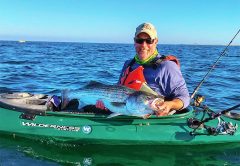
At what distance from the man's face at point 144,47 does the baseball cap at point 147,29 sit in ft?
0.18

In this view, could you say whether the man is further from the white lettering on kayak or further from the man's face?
the white lettering on kayak

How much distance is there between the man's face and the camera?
682 centimetres

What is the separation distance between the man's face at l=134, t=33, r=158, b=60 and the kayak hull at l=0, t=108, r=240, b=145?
1.15m

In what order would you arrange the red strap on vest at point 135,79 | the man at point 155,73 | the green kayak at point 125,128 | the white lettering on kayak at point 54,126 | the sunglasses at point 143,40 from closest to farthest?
the man at point 155,73
the sunglasses at point 143,40
the red strap on vest at point 135,79
the green kayak at point 125,128
the white lettering on kayak at point 54,126

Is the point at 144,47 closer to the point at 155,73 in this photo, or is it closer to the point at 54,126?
the point at 155,73

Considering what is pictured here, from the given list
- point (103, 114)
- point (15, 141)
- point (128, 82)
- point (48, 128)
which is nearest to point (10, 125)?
point (15, 141)

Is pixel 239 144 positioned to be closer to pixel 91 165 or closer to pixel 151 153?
pixel 151 153

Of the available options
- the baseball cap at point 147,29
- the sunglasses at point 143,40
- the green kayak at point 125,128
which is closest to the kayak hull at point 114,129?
the green kayak at point 125,128

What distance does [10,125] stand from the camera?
7.84m

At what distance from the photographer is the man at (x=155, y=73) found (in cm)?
669

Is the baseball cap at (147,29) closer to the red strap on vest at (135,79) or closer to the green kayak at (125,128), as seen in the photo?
the red strap on vest at (135,79)

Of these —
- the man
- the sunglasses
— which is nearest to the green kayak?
the man

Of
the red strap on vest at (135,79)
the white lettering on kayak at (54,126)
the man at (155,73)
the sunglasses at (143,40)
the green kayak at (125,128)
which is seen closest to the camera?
the man at (155,73)

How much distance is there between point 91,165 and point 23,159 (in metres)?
1.24
